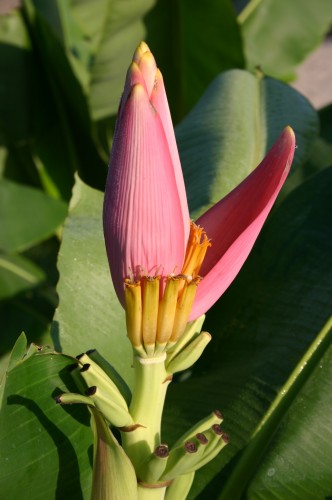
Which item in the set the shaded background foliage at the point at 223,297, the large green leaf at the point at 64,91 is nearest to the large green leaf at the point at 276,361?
the shaded background foliage at the point at 223,297

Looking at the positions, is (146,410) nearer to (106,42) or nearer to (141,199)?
(141,199)

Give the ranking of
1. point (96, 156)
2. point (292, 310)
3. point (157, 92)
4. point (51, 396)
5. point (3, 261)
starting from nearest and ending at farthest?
1. point (157, 92)
2. point (51, 396)
3. point (292, 310)
4. point (3, 261)
5. point (96, 156)

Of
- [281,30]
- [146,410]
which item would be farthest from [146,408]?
[281,30]

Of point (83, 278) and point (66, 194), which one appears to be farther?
point (66, 194)

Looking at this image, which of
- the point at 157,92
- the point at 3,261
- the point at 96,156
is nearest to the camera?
A: the point at 157,92

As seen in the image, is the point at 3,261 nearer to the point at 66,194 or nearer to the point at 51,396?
the point at 66,194

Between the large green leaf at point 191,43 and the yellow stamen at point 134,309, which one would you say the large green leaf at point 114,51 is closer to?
the large green leaf at point 191,43

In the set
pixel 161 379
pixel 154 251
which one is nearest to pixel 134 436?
pixel 161 379
